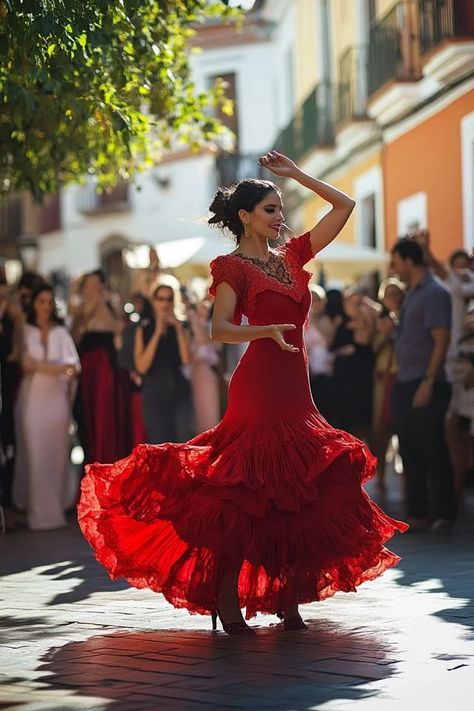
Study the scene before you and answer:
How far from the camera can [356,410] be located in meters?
15.5

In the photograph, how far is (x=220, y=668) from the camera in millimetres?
6469

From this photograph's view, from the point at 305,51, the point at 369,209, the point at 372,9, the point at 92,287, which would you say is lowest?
the point at 92,287

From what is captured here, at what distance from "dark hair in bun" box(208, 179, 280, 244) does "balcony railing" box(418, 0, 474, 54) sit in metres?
11.0

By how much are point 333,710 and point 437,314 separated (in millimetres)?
6319

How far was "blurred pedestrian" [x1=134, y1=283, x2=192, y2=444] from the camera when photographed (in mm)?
14305

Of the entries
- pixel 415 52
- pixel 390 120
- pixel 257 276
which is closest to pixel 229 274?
pixel 257 276

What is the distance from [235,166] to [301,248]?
2761 centimetres

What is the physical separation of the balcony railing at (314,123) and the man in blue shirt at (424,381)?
1554 cm

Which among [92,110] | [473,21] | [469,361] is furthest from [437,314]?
[473,21]

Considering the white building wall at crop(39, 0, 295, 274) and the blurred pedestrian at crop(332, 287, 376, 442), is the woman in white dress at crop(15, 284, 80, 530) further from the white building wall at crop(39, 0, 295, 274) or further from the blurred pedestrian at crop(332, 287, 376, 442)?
the white building wall at crop(39, 0, 295, 274)

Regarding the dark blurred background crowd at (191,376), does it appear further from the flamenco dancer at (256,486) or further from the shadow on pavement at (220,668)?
the shadow on pavement at (220,668)

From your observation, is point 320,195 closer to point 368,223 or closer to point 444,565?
point 444,565

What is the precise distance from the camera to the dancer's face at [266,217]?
7570mm

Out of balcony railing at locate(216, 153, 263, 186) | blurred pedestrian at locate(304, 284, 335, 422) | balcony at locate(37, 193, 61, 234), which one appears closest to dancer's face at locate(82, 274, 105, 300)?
blurred pedestrian at locate(304, 284, 335, 422)
